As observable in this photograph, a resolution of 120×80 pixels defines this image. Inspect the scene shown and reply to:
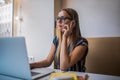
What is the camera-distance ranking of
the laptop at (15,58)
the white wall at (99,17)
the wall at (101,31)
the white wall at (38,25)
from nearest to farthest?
1. the laptop at (15,58)
2. the wall at (101,31)
3. the white wall at (99,17)
4. the white wall at (38,25)

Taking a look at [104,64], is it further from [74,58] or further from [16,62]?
[16,62]

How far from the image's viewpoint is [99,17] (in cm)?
211

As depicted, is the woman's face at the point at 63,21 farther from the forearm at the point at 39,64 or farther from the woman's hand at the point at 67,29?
the forearm at the point at 39,64

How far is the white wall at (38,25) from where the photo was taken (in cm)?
233

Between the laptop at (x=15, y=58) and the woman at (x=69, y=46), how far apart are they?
415mm

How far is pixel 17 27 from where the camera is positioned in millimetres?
2721

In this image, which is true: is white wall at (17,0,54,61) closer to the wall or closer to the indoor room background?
the indoor room background

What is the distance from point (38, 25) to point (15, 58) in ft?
5.38

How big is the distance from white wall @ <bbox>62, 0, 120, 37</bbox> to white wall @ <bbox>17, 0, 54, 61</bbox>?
1.40 ft

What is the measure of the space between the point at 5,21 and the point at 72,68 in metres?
1.80

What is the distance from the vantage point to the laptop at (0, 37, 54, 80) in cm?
80

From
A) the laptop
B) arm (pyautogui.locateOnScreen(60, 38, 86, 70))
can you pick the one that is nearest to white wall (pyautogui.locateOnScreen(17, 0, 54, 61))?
arm (pyautogui.locateOnScreen(60, 38, 86, 70))

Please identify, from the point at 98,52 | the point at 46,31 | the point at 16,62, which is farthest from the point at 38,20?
the point at 16,62

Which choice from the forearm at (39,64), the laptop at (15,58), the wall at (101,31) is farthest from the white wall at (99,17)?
the laptop at (15,58)
